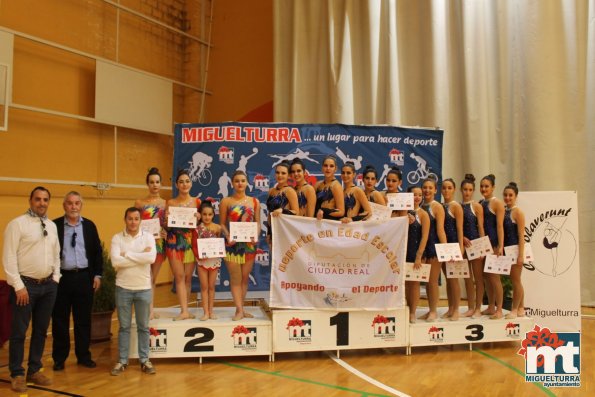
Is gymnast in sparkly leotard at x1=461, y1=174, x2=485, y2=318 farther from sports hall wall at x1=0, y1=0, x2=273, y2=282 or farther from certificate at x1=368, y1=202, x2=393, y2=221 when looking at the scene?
sports hall wall at x1=0, y1=0, x2=273, y2=282

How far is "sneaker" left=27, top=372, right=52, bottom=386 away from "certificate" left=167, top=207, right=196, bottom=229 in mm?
1562

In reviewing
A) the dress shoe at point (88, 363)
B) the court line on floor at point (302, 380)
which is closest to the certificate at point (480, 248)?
the court line on floor at point (302, 380)

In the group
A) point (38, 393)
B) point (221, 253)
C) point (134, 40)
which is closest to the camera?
point (38, 393)

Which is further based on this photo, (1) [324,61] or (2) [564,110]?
(1) [324,61]

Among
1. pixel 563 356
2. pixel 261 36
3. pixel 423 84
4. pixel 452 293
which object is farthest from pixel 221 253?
pixel 261 36

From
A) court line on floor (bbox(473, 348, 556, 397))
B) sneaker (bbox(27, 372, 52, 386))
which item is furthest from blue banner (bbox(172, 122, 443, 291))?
sneaker (bbox(27, 372, 52, 386))

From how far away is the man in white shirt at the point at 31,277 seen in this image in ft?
13.3

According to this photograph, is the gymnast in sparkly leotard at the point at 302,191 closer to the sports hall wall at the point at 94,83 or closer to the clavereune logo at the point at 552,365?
the clavereune logo at the point at 552,365

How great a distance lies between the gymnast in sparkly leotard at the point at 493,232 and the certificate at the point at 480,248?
0.12 meters

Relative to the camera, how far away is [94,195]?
28.6ft

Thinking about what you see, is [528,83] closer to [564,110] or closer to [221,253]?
[564,110]

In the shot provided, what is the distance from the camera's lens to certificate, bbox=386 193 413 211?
5.44 meters

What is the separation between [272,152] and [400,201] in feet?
8.42

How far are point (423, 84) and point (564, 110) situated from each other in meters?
2.16
